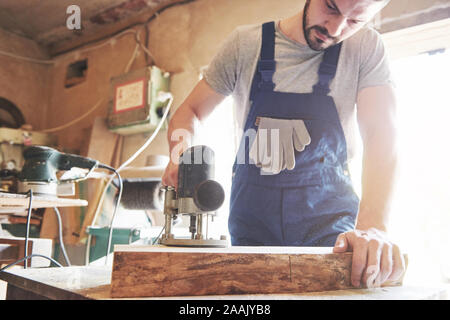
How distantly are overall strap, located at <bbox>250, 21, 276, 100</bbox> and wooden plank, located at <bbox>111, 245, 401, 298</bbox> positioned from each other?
67 centimetres

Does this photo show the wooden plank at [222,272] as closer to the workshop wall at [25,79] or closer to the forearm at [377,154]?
the forearm at [377,154]

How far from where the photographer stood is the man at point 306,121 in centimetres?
107

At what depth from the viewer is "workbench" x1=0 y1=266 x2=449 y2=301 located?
1.96 ft

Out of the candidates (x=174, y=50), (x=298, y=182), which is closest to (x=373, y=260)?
(x=298, y=182)

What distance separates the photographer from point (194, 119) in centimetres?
128

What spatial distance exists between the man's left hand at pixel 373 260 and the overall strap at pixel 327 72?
0.58 m

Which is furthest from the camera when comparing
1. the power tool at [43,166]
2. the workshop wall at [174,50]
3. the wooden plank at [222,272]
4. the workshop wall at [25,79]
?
the workshop wall at [25,79]

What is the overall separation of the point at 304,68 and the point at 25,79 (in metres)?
3.74

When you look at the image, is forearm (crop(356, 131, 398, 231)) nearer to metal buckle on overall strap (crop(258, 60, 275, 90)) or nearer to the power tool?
metal buckle on overall strap (crop(258, 60, 275, 90))

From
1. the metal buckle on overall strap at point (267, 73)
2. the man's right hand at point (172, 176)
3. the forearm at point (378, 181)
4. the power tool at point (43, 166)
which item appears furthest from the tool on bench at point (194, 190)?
the power tool at point (43, 166)

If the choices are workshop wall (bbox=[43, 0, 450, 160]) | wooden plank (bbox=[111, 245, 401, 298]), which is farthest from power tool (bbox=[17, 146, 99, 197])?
workshop wall (bbox=[43, 0, 450, 160])
